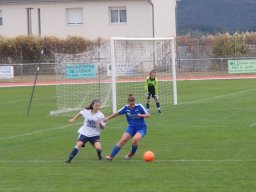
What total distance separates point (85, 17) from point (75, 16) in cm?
93

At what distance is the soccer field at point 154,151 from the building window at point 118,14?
3630 centimetres

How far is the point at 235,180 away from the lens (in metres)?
15.4

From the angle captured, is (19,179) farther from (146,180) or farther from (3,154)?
(3,154)

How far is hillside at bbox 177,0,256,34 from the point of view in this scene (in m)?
136

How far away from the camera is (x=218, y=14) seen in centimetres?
13975

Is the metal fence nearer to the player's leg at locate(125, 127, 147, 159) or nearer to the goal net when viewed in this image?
the goal net

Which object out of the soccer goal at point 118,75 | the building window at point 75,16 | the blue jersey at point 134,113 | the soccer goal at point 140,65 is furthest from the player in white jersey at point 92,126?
the building window at point 75,16

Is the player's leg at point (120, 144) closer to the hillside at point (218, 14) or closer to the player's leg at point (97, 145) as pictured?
the player's leg at point (97, 145)

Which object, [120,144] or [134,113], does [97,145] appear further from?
[134,113]

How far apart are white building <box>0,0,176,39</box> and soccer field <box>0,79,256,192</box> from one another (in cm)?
3574

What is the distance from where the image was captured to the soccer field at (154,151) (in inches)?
607

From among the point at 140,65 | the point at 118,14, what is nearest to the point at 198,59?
the point at 118,14

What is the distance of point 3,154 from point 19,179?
4133 millimetres

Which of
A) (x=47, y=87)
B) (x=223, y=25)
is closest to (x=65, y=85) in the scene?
(x=47, y=87)
